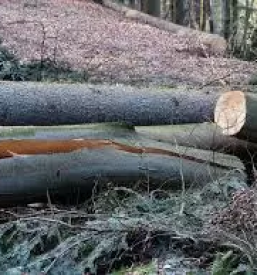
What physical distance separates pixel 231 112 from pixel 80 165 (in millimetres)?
1664


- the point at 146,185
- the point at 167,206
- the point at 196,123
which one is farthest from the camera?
the point at 196,123

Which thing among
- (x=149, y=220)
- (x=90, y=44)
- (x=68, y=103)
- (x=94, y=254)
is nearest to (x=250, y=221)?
(x=149, y=220)

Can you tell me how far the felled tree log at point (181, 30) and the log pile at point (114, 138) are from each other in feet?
25.3

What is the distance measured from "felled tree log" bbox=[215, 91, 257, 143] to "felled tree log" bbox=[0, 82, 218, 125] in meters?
0.57

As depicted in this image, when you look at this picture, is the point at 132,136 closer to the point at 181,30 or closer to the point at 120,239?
the point at 120,239

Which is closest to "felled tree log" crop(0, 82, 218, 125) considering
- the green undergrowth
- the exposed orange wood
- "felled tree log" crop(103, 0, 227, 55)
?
the exposed orange wood

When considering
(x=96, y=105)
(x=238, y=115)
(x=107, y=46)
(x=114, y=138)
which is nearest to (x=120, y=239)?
(x=114, y=138)

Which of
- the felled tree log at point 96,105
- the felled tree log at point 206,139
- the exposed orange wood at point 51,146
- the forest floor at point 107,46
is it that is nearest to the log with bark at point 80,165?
the exposed orange wood at point 51,146

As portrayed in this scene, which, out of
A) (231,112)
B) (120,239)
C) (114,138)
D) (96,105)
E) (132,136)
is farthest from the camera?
(96,105)

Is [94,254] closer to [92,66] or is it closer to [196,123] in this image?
[196,123]

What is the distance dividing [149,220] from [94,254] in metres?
0.46

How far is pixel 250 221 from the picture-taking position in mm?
3828

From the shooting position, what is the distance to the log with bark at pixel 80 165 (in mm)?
4766

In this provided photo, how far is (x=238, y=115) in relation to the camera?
5.68m
